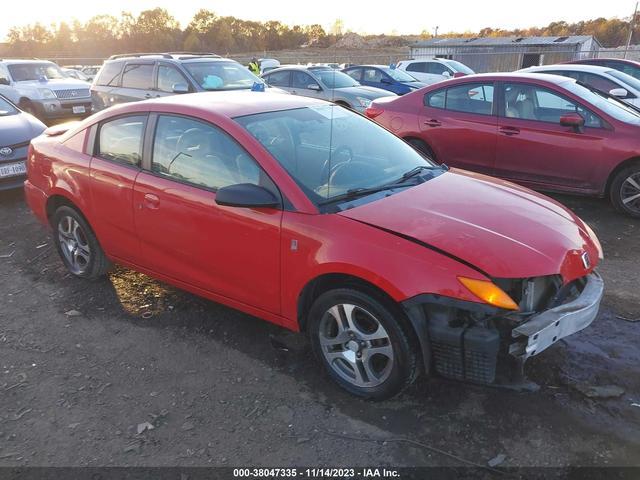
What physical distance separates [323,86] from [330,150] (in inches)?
391

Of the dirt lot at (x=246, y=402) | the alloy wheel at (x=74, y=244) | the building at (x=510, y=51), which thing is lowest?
the dirt lot at (x=246, y=402)

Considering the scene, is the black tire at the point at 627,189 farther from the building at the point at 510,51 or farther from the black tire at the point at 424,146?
the building at the point at 510,51

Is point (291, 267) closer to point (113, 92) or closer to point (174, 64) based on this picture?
point (174, 64)

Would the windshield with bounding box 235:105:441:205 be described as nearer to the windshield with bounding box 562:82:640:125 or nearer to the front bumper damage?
the front bumper damage

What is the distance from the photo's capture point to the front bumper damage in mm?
2588

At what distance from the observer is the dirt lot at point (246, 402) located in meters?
2.69

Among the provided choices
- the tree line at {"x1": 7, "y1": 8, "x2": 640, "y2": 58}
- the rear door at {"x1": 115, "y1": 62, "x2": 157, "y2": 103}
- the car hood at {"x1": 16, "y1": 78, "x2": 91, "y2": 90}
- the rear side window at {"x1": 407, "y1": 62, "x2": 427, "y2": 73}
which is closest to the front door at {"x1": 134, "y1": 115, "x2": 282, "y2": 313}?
the rear door at {"x1": 115, "y1": 62, "x2": 157, "y2": 103}

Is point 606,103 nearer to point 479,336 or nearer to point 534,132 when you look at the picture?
point 534,132

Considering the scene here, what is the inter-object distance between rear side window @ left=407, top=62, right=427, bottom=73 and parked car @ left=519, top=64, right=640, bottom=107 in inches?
408

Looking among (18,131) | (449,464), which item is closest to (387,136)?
(449,464)

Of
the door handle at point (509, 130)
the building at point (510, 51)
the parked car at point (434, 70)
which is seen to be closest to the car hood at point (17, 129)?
the door handle at point (509, 130)

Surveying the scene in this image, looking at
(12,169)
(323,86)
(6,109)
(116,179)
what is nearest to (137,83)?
(6,109)

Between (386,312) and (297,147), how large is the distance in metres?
1.31

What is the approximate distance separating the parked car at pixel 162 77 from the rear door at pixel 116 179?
18.5 feet
